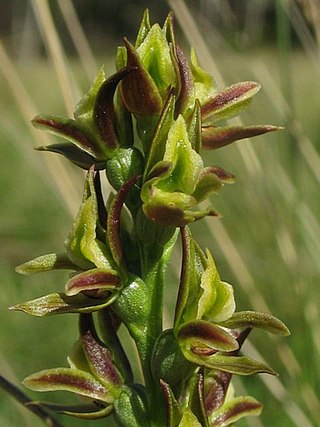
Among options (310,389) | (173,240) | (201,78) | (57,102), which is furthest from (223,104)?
(57,102)

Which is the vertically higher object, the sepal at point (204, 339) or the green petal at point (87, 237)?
the green petal at point (87, 237)

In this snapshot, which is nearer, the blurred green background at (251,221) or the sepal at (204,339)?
the sepal at (204,339)

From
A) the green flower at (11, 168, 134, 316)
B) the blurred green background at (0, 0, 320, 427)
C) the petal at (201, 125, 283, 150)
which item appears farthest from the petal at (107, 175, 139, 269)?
the blurred green background at (0, 0, 320, 427)

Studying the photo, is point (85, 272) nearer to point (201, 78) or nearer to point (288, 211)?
point (201, 78)

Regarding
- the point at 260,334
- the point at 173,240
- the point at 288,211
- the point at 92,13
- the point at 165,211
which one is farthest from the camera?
the point at 92,13

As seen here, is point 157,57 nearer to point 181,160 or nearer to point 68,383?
point 181,160

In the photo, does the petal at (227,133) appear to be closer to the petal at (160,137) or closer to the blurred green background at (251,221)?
the petal at (160,137)

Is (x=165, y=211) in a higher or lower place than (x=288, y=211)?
higher

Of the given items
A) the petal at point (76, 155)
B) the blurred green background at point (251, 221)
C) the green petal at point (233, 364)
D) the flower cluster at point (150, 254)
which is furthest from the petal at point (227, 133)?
the blurred green background at point (251, 221)

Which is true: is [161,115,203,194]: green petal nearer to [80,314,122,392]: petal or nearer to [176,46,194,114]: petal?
[176,46,194,114]: petal
